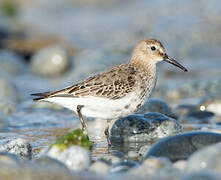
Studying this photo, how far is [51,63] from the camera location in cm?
1494

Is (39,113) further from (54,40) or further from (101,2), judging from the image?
(101,2)

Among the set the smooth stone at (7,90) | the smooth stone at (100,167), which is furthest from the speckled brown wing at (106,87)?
the smooth stone at (7,90)

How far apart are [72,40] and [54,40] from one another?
1048 mm

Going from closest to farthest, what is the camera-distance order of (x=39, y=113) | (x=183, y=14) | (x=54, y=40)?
(x=39, y=113) < (x=54, y=40) < (x=183, y=14)

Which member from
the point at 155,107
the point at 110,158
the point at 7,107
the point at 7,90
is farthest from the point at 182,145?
the point at 7,90

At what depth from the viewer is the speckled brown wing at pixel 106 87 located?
22.8 ft

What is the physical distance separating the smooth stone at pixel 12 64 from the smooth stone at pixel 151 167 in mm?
10080

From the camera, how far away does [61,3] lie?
971 inches

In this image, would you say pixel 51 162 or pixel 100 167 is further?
pixel 100 167

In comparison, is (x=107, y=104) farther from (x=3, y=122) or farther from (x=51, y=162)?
(x=3, y=122)

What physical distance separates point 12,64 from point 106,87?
873 centimetres

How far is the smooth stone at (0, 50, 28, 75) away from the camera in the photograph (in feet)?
48.9

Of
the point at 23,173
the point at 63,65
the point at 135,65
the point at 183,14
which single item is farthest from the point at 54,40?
the point at 23,173

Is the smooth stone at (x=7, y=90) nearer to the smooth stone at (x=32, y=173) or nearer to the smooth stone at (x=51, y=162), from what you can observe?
the smooth stone at (x=51, y=162)
